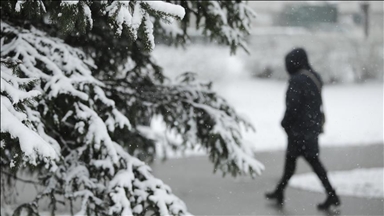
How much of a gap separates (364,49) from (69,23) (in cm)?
1353

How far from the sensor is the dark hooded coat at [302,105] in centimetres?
572

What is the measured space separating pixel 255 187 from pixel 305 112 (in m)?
1.75

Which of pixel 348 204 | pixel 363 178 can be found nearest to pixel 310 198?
pixel 348 204

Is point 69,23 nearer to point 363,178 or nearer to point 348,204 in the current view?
point 348,204

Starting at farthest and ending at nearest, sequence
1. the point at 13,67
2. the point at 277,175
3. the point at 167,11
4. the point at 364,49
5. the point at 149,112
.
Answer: the point at 364,49, the point at 277,175, the point at 149,112, the point at 13,67, the point at 167,11

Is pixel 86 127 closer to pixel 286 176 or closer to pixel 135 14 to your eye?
pixel 135 14

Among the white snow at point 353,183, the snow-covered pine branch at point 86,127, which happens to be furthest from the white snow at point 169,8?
the white snow at point 353,183

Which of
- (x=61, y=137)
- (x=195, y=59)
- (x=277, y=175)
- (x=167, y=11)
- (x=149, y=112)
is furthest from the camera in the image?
(x=195, y=59)

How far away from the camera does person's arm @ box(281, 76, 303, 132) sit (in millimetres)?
5730

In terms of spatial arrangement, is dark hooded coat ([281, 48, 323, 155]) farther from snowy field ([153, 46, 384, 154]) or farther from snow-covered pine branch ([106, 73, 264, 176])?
snowy field ([153, 46, 384, 154])

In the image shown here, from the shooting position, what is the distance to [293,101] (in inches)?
228

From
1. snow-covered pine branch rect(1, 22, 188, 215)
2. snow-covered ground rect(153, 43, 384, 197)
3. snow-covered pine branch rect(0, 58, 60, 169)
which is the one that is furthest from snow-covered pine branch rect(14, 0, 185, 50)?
snow-covered ground rect(153, 43, 384, 197)

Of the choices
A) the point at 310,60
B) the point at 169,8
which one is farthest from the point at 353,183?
the point at 310,60

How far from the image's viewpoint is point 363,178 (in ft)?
22.7
